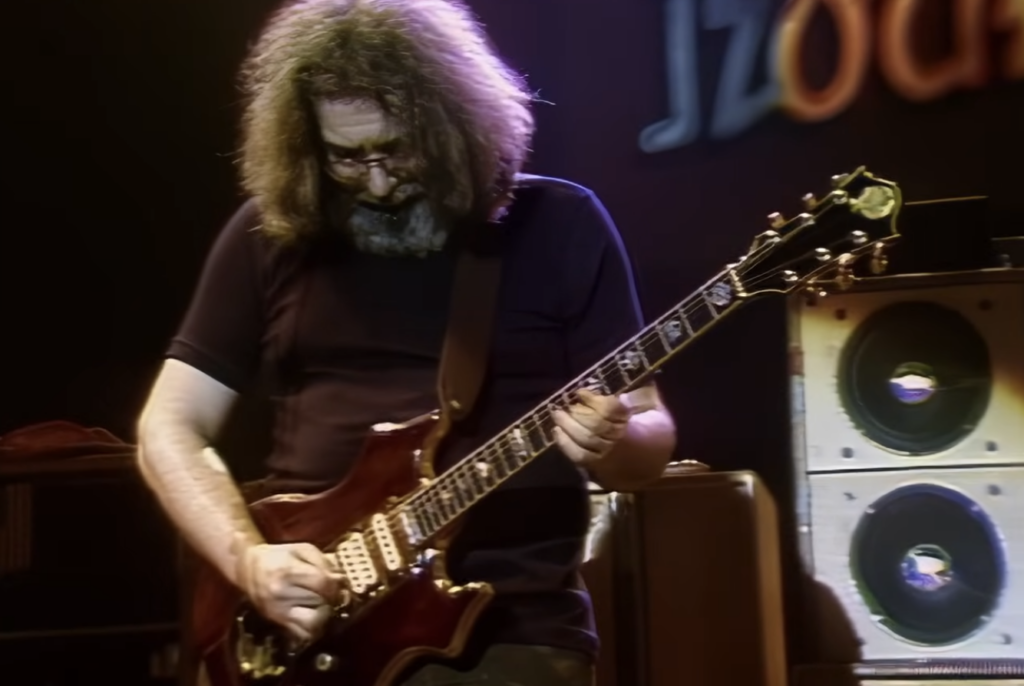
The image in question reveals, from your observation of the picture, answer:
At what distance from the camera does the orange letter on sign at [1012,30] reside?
2.28 metres

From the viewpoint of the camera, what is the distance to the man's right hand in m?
1.38

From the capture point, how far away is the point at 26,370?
258cm

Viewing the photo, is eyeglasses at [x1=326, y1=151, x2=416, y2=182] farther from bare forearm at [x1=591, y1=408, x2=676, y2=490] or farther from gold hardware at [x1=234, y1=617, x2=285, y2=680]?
gold hardware at [x1=234, y1=617, x2=285, y2=680]

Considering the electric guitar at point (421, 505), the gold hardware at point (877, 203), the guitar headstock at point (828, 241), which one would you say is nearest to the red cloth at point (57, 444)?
the electric guitar at point (421, 505)

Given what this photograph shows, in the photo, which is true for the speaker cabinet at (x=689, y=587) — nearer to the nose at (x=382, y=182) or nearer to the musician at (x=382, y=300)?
the musician at (x=382, y=300)

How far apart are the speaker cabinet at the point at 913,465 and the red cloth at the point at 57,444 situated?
117 cm

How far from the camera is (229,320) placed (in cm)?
154

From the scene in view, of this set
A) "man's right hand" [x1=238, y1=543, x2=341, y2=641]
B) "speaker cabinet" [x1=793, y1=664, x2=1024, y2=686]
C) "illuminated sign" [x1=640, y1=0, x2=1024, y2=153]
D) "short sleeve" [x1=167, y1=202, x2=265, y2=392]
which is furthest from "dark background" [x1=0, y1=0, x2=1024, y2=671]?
"man's right hand" [x1=238, y1=543, x2=341, y2=641]

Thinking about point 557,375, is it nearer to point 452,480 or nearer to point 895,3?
point 452,480

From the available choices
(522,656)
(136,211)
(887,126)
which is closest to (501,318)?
(522,656)

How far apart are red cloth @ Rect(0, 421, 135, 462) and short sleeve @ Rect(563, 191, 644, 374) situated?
1.04 meters

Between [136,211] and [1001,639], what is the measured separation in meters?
1.82

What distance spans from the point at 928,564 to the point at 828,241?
25.9 inches

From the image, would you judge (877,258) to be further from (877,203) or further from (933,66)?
(933,66)
